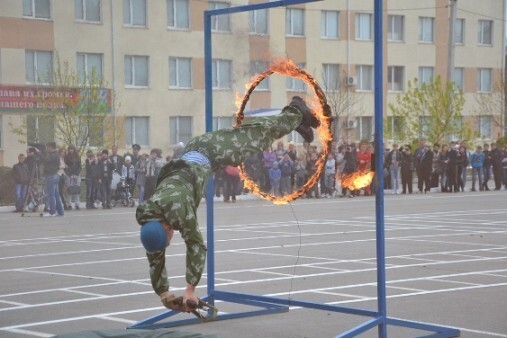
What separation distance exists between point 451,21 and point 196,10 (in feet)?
43.1

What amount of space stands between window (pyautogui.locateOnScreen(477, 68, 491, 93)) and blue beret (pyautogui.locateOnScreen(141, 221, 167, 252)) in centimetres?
5208

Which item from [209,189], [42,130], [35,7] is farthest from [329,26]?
[209,189]

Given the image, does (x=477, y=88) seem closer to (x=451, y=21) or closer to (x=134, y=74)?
(x=451, y=21)

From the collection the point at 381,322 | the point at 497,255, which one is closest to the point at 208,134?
the point at 381,322

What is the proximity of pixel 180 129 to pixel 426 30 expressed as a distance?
→ 47.1 ft

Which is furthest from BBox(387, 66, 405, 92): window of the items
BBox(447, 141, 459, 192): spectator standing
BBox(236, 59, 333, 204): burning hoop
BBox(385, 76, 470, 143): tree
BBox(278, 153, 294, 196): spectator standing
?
BBox(236, 59, 333, 204): burning hoop

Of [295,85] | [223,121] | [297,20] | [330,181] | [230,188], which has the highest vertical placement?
[297,20]

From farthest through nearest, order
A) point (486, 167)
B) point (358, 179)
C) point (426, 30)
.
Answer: point (426, 30), point (486, 167), point (358, 179)

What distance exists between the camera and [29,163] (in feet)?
106

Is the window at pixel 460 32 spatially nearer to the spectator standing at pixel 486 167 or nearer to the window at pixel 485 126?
the window at pixel 485 126

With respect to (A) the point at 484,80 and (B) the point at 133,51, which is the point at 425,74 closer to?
(A) the point at 484,80

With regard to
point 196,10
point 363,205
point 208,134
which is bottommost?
point 363,205

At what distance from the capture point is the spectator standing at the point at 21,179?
31953 millimetres

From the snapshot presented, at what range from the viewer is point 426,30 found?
46.6 m
